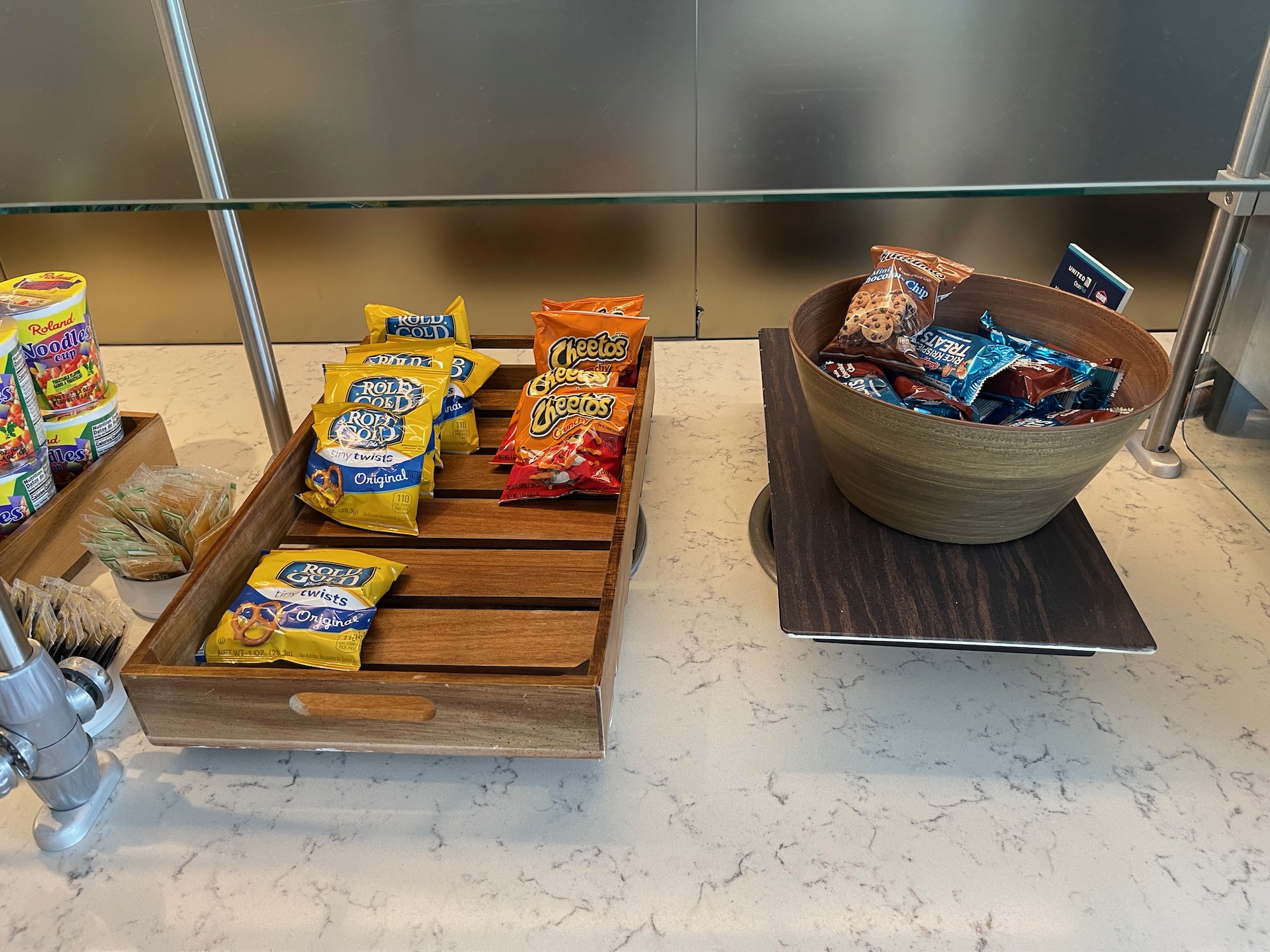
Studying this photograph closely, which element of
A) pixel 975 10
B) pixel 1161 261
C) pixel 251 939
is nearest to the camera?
pixel 251 939

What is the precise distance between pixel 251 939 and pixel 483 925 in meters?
0.15

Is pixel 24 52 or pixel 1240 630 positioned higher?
pixel 24 52

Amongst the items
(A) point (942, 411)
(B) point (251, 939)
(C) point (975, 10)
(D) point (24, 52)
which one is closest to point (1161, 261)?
(C) point (975, 10)

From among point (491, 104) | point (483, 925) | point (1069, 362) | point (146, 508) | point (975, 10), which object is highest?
point (975, 10)

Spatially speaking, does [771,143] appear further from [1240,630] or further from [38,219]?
[38,219]

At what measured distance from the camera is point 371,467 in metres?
0.84


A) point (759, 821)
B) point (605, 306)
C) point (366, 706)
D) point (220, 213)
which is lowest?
point (759, 821)

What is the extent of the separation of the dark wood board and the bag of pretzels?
126 mm

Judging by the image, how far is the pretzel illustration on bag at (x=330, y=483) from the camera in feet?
2.78

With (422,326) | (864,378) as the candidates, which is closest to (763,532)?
(864,378)

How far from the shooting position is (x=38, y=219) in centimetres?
158

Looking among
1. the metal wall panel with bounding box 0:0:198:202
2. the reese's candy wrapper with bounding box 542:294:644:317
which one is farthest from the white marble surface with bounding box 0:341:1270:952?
the metal wall panel with bounding box 0:0:198:202

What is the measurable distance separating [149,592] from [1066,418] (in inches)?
32.0

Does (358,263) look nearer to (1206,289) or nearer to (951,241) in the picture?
(951,241)
